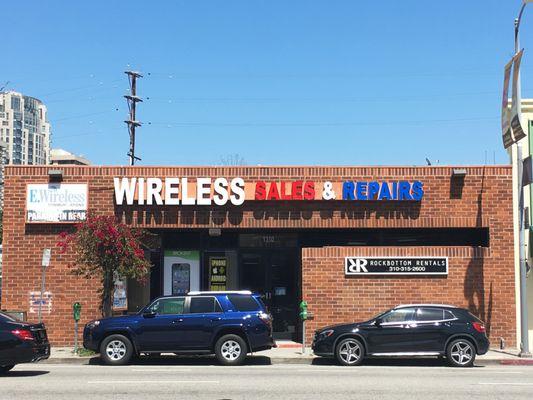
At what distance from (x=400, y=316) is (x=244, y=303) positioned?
12.3ft

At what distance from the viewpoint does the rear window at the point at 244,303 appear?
15453mm

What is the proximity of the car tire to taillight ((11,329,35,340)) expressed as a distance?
13.7ft

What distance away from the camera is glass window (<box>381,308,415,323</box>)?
1545 centimetres

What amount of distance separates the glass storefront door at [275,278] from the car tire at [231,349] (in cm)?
562

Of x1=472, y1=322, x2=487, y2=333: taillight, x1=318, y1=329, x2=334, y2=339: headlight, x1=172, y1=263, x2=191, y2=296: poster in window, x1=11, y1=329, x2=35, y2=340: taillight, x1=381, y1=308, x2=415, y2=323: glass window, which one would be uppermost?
x1=172, y1=263, x2=191, y2=296: poster in window

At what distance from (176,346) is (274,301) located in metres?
6.18

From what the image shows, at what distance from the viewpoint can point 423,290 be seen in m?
19.1

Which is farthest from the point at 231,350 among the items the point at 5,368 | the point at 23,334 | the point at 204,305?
the point at 5,368

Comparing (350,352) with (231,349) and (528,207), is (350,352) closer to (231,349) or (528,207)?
(231,349)

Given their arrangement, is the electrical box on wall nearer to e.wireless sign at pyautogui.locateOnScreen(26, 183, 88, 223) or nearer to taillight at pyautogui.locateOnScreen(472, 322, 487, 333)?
e.wireless sign at pyautogui.locateOnScreen(26, 183, 88, 223)

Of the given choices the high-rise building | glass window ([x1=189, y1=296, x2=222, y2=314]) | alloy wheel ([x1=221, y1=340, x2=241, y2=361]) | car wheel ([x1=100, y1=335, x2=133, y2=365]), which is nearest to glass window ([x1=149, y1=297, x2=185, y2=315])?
glass window ([x1=189, y1=296, x2=222, y2=314])

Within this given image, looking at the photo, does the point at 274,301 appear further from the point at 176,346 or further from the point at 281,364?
the point at 176,346

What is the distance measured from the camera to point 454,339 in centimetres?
1530

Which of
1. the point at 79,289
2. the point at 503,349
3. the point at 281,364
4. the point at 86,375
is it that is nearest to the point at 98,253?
the point at 79,289
